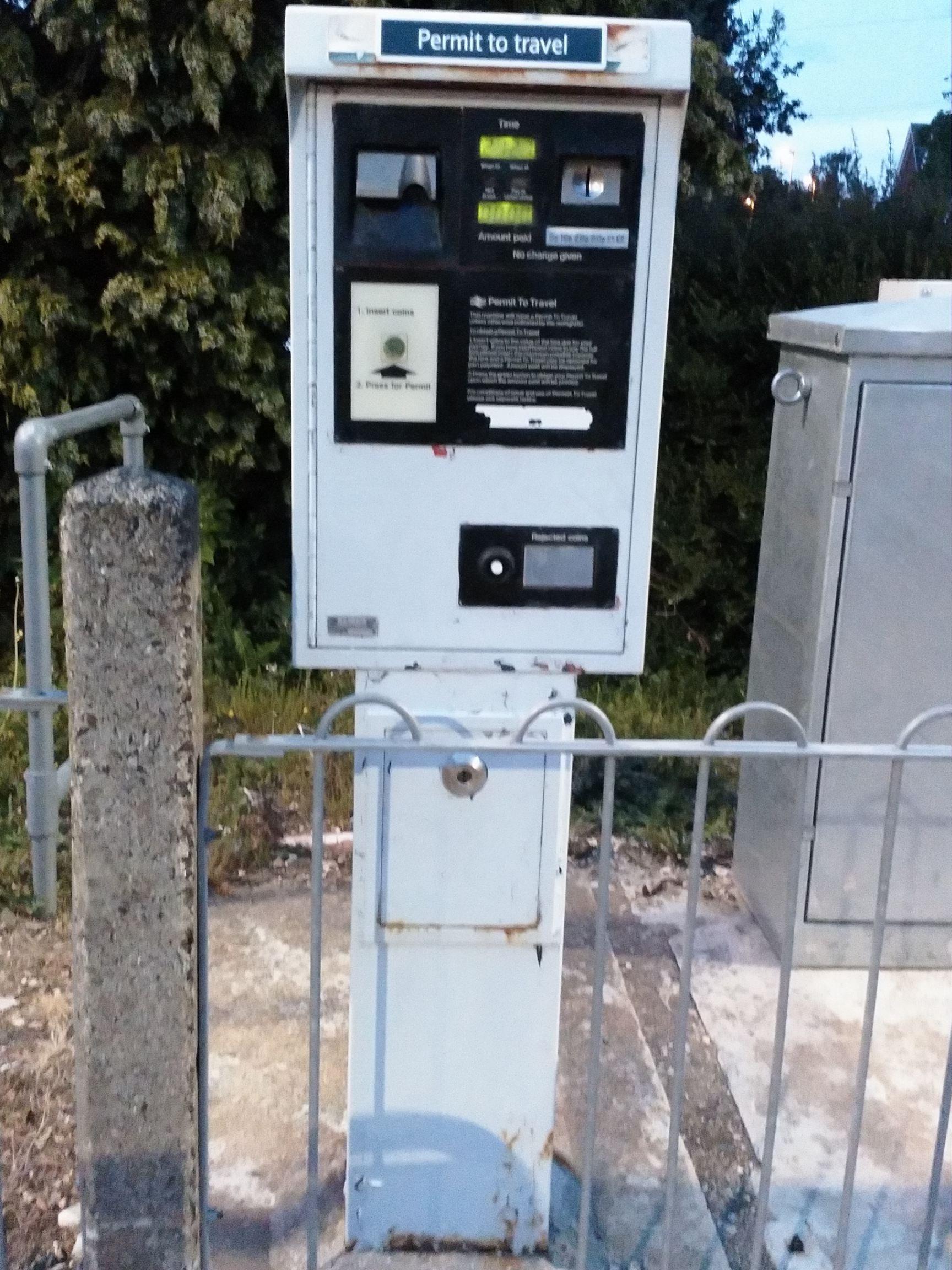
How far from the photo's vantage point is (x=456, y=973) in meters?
2.05

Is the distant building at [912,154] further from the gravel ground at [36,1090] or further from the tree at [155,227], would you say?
the gravel ground at [36,1090]

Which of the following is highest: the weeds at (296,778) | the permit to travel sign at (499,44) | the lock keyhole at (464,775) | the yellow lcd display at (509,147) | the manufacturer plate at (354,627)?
the permit to travel sign at (499,44)

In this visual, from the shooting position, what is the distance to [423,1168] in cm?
211

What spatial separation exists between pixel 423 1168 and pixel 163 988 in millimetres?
617

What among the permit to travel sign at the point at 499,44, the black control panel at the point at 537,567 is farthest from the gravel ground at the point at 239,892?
the permit to travel sign at the point at 499,44

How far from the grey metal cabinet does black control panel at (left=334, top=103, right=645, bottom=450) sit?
1.21m

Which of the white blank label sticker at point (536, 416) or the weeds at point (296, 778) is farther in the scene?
the weeds at point (296, 778)

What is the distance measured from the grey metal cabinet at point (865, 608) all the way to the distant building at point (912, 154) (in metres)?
3.70

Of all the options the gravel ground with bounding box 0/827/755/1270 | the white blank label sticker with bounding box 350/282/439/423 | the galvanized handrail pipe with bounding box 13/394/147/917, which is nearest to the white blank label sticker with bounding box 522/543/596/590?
the white blank label sticker with bounding box 350/282/439/423

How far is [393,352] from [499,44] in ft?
1.45

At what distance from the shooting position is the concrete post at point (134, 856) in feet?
5.56

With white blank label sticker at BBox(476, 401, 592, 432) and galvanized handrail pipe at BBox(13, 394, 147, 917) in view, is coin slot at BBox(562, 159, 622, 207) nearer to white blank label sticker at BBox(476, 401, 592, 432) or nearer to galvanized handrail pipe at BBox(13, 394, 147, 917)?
white blank label sticker at BBox(476, 401, 592, 432)

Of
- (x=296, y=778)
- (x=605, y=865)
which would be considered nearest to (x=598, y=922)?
(x=605, y=865)

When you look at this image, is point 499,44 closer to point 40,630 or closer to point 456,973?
point 456,973
